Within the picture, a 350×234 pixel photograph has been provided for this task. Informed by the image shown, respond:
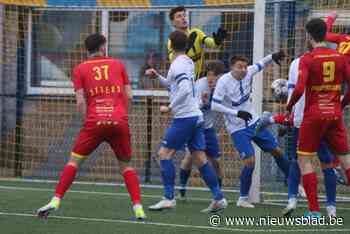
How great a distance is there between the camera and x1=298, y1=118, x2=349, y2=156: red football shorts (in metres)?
11.5

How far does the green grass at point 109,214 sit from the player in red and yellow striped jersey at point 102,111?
35cm

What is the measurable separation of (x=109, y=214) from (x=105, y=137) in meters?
1.09

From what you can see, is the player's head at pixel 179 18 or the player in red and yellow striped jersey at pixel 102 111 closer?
the player in red and yellow striped jersey at pixel 102 111

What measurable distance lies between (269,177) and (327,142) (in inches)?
146

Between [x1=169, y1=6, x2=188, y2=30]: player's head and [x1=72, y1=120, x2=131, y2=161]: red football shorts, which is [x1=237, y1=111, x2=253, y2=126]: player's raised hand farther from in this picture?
[x1=72, y1=120, x2=131, y2=161]: red football shorts

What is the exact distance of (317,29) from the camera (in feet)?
37.8

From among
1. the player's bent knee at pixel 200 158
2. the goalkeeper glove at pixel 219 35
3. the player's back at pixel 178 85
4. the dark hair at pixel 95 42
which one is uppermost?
the goalkeeper glove at pixel 219 35

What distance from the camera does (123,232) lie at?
10633 millimetres

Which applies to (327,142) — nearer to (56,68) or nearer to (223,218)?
(223,218)

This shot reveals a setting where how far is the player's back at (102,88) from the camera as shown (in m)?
11.5

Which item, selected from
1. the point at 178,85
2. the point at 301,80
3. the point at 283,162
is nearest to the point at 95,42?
the point at 178,85

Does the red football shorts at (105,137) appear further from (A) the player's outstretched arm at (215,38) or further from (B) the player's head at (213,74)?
(B) the player's head at (213,74)

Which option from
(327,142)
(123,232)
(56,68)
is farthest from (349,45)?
(56,68)

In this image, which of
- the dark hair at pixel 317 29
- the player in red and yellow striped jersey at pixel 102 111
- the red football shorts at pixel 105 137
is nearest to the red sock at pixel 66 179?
the player in red and yellow striped jersey at pixel 102 111
